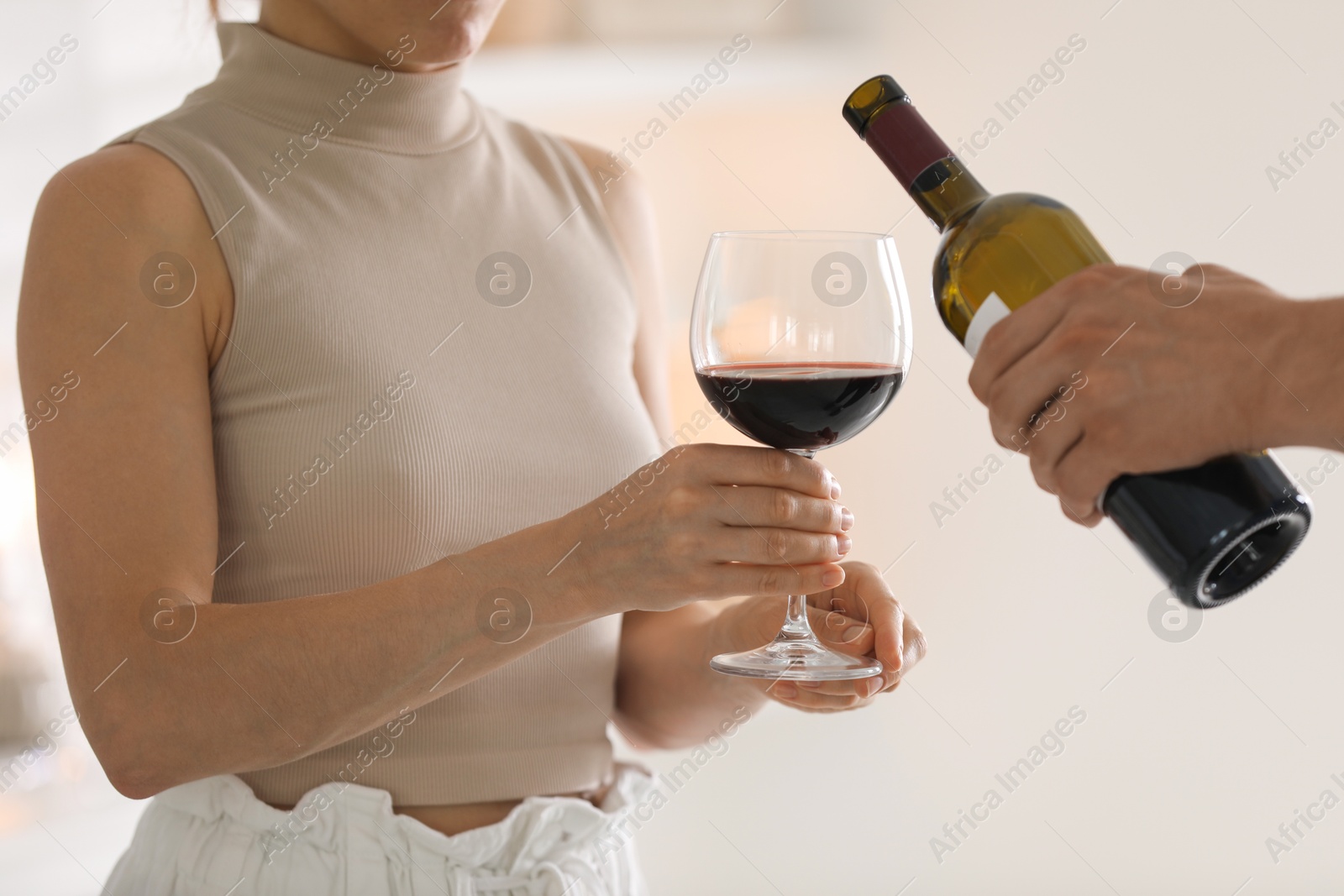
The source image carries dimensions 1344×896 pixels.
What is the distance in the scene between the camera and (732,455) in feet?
2.19

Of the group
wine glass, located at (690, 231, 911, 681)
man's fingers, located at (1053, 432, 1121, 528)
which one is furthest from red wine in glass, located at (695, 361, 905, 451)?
man's fingers, located at (1053, 432, 1121, 528)

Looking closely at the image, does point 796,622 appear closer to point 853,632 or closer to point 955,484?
point 853,632

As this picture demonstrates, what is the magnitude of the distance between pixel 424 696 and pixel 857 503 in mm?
1925

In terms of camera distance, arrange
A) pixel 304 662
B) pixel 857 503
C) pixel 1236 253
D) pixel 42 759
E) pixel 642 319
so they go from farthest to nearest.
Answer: pixel 857 503 → pixel 1236 253 → pixel 42 759 → pixel 642 319 → pixel 304 662

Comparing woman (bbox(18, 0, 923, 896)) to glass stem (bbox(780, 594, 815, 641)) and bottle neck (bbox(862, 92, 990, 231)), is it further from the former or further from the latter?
bottle neck (bbox(862, 92, 990, 231))

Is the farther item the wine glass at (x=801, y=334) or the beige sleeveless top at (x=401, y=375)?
the beige sleeveless top at (x=401, y=375)

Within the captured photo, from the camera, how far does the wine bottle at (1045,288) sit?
2.10 feet

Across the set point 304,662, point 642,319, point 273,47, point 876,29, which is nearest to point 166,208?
point 273,47

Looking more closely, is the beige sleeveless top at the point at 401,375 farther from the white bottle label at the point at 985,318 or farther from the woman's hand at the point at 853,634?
the white bottle label at the point at 985,318

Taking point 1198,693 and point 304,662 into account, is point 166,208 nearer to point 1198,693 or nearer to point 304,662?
point 304,662

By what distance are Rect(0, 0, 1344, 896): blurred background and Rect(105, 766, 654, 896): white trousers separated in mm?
989

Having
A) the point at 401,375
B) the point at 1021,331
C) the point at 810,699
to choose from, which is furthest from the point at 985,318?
the point at 401,375

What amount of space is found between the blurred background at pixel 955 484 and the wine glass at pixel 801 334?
1446 millimetres

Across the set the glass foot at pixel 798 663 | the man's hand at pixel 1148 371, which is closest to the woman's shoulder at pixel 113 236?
the glass foot at pixel 798 663
